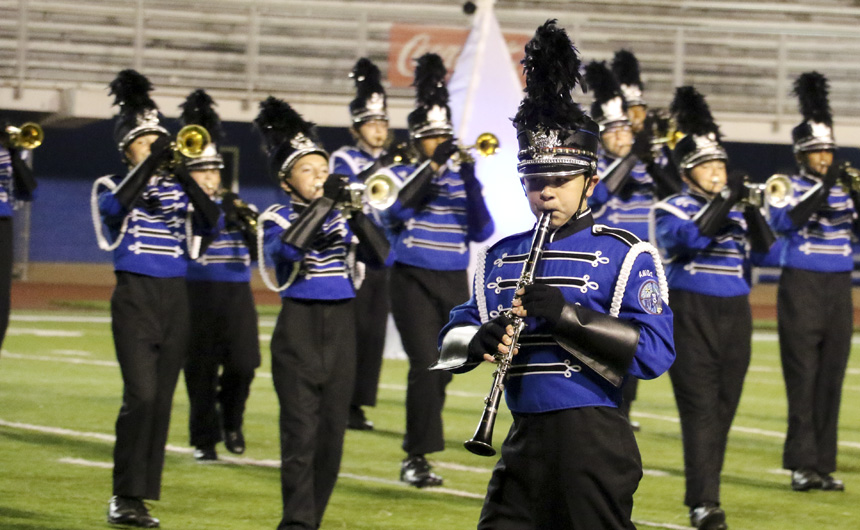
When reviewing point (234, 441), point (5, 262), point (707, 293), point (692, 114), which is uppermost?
point (692, 114)

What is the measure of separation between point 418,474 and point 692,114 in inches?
90.9

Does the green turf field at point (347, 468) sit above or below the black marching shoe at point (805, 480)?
below

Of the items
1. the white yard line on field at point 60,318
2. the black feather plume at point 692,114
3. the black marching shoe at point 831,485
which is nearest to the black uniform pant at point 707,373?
the black feather plume at point 692,114

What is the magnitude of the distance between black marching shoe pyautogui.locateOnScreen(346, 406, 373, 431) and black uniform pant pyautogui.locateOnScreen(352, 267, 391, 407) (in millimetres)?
41

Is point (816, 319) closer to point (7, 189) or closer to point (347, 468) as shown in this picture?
point (347, 468)

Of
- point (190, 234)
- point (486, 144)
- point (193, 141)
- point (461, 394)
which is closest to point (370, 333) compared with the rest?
point (486, 144)

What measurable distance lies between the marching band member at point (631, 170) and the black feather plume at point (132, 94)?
2.89 meters

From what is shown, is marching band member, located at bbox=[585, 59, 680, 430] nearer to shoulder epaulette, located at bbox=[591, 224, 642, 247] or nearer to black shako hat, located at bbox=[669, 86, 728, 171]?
black shako hat, located at bbox=[669, 86, 728, 171]

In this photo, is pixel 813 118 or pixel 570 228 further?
pixel 813 118

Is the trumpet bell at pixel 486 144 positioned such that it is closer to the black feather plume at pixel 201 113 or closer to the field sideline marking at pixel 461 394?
the black feather plume at pixel 201 113

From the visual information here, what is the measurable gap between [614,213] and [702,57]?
1288cm

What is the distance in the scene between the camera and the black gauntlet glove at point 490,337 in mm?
3547

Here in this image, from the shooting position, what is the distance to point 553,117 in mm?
3717

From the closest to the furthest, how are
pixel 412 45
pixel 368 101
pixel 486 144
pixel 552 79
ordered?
pixel 552 79, pixel 486 144, pixel 368 101, pixel 412 45
